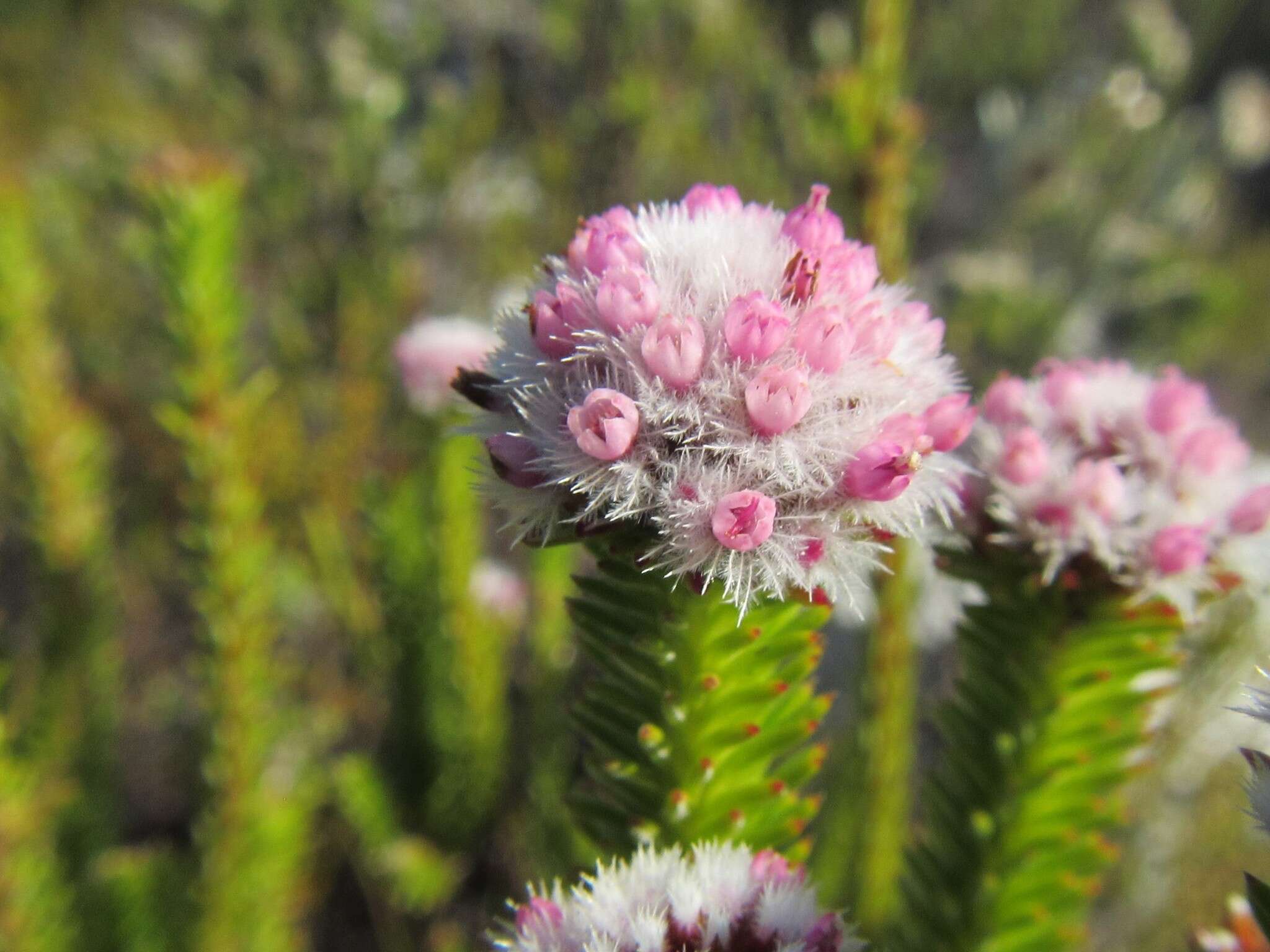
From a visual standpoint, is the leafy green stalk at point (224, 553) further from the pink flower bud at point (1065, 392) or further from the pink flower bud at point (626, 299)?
the pink flower bud at point (1065, 392)

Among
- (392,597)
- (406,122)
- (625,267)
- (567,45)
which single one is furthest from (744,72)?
(625,267)

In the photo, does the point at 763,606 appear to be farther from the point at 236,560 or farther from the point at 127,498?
the point at 127,498

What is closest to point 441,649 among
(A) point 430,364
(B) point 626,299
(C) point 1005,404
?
(A) point 430,364

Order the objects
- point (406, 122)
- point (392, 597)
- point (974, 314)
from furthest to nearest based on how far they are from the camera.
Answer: point (406, 122) < point (974, 314) < point (392, 597)

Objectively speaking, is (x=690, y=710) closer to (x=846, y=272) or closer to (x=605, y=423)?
(x=605, y=423)

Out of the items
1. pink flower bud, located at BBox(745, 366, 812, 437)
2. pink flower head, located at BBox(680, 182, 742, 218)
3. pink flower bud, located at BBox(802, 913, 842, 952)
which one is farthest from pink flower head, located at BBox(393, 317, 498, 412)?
pink flower bud, located at BBox(802, 913, 842, 952)

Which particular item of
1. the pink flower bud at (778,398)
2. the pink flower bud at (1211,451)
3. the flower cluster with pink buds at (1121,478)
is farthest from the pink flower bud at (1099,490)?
the pink flower bud at (778,398)
